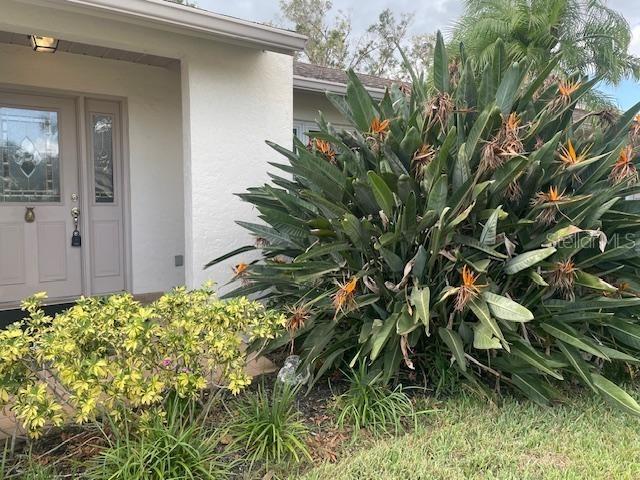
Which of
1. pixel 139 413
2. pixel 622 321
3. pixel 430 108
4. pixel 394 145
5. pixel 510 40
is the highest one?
pixel 510 40

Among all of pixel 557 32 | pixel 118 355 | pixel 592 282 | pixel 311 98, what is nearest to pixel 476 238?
pixel 592 282

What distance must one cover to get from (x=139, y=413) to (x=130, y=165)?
4286 mm

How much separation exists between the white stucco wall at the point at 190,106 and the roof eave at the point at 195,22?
34cm

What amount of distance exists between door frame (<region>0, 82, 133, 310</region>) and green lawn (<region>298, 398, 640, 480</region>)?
468 centimetres

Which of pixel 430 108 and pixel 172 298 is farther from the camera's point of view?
pixel 430 108

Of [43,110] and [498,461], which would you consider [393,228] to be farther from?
[43,110]

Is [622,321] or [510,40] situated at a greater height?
[510,40]

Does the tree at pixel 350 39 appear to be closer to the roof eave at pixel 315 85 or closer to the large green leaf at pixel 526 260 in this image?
the roof eave at pixel 315 85

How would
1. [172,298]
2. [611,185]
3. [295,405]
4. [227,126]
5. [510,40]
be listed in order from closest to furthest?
[172,298]
[295,405]
[611,185]
[227,126]
[510,40]

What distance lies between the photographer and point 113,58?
6262 millimetres

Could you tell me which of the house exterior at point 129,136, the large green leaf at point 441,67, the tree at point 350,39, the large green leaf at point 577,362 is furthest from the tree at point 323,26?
the large green leaf at point 577,362

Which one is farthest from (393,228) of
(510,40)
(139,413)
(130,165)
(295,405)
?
(510,40)

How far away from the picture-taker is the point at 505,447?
3090 millimetres

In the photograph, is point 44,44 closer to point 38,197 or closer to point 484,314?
point 38,197
